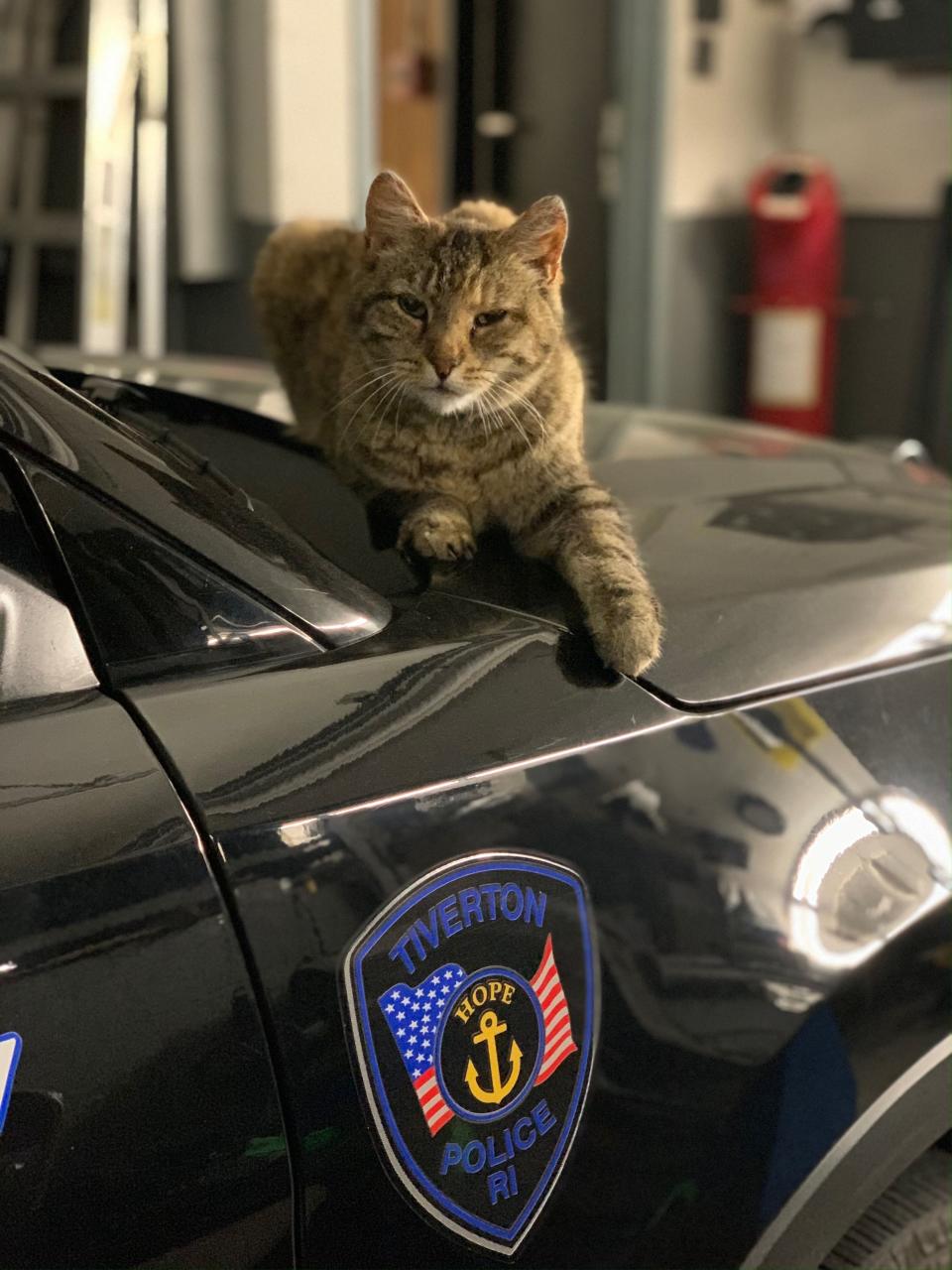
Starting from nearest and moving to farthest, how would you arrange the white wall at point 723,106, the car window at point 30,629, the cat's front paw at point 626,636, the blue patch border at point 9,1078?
the blue patch border at point 9,1078
the car window at point 30,629
the cat's front paw at point 626,636
the white wall at point 723,106

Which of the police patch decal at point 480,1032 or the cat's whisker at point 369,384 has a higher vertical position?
the cat's whisker at point 369,384

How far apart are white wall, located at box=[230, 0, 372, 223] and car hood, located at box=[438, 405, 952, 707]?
2.95 meters

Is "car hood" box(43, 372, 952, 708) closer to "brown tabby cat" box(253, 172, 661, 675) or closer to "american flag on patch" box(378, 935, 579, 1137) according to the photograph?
"brown tabby cat" box(253, 172, 661, 675)

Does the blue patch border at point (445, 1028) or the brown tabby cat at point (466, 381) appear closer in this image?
the blue patch border at point (445, 1028)

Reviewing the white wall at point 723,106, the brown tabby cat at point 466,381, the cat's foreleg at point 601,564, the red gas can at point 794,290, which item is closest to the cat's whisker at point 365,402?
the brown tabby cat at point 466,381

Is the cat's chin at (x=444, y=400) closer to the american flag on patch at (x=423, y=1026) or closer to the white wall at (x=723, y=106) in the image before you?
the american flag on patch at (x=423, y=1026)

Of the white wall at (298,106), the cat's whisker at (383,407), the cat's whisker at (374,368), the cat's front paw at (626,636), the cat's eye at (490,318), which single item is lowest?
the cat's front paw at (626,636)

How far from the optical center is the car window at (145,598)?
3.13 feet

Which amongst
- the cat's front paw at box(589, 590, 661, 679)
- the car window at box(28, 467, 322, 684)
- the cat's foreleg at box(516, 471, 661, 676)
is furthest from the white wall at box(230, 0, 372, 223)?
the car window at box(28, 467, 322, 684)

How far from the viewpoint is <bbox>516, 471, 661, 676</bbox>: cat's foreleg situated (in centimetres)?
112

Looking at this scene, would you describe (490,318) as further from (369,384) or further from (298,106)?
(298,106)

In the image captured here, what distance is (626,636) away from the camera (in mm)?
1121

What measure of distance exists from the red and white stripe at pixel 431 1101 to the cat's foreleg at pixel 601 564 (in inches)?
14.2

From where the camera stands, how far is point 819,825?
1.17 m
